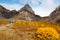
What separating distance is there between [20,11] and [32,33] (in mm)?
152196

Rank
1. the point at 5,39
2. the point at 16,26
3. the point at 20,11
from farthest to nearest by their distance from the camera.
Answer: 1. the point at 20,11
2. the point at 16,26
3. the point at 5,39

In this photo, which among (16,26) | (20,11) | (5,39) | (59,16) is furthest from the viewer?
(20,11)

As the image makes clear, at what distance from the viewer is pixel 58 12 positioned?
15325 centimetres

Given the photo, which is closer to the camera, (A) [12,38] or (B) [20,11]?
(A) [12,38]

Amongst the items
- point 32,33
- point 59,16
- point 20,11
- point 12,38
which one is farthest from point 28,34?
point 20,11

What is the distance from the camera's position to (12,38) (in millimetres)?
24547

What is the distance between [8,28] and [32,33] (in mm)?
3507

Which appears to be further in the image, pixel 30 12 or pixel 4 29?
pixel 30 12

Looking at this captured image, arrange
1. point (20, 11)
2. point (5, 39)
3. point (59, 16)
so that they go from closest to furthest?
1. point (5, 39)
2. point (59, 16)
3. point (20, 11)

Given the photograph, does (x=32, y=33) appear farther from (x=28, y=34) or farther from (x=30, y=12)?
(x=30, y=12)

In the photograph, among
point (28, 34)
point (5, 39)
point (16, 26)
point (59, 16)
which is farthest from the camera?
point (59, 16)

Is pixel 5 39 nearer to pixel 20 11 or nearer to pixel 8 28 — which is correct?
pixel 8 28

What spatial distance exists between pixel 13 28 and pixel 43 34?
4.41 metres

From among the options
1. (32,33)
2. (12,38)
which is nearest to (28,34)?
(32,33)
